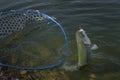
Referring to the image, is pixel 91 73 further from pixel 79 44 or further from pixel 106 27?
pixel 106 27

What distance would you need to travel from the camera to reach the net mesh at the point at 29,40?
7.41 metres

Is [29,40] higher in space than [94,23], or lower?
lower

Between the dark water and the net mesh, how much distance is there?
65 centimetres

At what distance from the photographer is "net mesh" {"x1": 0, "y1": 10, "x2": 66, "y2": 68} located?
7.41m

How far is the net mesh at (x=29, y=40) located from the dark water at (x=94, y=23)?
2.12ft

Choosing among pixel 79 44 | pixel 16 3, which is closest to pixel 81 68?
pixel 79 44

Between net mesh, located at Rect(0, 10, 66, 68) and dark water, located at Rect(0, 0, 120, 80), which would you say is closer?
dark water, located at Rect(0, 0, 120, 80)

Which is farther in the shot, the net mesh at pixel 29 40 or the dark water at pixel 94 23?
the net mesh at pixel 29 40

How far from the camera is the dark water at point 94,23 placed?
267 inches

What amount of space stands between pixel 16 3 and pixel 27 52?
137 inches

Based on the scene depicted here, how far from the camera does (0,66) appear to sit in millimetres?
6809

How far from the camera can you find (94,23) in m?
8.84

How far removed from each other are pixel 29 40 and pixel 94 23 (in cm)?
248

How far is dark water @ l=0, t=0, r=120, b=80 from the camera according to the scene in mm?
6773
